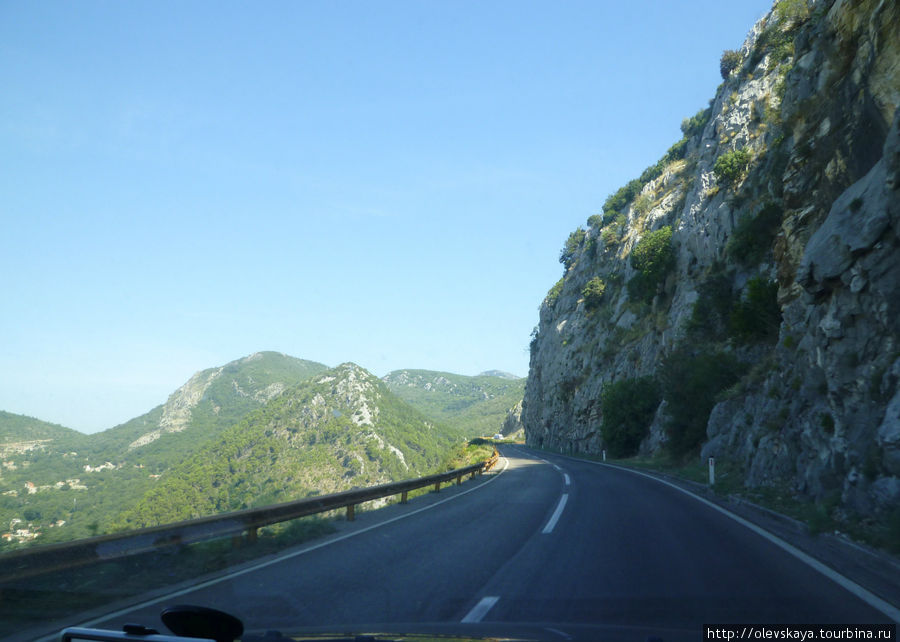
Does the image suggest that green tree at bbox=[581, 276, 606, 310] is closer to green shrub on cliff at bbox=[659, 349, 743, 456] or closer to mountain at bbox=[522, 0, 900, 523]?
mountain at bbox=[522, 0, 900, 523]

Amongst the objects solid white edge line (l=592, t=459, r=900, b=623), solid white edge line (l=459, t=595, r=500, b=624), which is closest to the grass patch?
solid white edge line (l=459, t=595, r=500, b=624)

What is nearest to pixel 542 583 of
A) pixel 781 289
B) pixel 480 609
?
pixel 480 609

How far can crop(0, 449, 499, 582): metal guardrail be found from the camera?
633 centimetres

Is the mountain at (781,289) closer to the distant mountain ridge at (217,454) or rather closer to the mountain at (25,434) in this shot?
the distant mountain ridge at (217,454)

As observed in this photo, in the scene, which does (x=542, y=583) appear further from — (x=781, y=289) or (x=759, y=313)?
(x=759, y=313)

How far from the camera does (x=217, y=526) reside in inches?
365

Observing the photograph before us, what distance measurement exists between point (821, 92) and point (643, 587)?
59.7 ft

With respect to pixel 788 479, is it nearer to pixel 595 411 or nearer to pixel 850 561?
pixel 850 561

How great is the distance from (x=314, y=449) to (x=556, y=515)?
3618 inches

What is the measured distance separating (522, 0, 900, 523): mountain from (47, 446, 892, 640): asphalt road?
3.02m

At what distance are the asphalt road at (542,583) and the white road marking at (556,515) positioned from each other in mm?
68

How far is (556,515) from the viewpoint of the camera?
12.6 metres

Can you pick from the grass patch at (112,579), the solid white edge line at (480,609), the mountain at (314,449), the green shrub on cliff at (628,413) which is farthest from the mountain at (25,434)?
the green shrub on cliff at (628,413)

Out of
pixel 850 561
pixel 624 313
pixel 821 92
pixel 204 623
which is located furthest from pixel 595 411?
pixel 204 623
